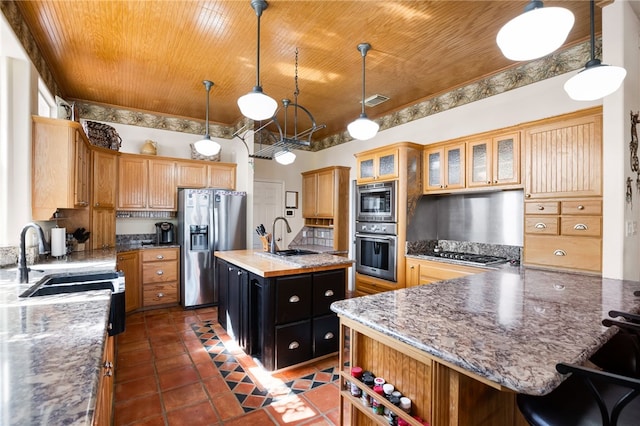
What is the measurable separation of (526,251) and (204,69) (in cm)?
374

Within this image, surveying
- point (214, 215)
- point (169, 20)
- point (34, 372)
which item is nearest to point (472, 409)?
point (34, 372)

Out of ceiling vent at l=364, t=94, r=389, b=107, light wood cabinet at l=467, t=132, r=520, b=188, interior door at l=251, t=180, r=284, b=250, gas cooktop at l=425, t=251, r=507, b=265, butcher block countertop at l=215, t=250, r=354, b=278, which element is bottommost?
gas cooktop at l=425, t=251, r=507, b=265

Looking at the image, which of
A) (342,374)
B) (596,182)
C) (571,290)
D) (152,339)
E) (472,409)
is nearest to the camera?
(472,409)

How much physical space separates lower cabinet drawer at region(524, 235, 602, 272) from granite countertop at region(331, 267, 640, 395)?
56 cm

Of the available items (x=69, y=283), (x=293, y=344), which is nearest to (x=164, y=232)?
(x=69, y=283)

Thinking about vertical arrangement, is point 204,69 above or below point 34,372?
above

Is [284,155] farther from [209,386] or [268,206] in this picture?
[268,206]

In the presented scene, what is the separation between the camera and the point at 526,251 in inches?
112

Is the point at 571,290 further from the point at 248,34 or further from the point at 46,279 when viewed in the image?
Answer: the point at 46,279

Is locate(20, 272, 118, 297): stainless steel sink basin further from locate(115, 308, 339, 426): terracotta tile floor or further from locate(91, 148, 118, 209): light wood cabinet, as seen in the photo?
locate(91, 148, 118, 209): light wood cabinet

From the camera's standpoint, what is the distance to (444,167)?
3.64 meters

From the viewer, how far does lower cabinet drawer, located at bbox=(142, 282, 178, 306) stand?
13.5 feet

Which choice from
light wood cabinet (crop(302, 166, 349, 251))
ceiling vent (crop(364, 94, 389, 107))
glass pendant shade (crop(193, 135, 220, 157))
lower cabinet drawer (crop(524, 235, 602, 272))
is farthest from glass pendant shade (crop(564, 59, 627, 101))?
light wood cabinet (crop(302, 166, 349, 251))

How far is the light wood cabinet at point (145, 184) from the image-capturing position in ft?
13.8
